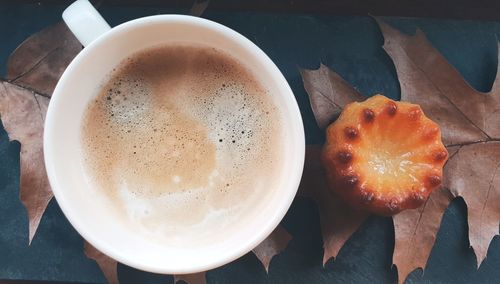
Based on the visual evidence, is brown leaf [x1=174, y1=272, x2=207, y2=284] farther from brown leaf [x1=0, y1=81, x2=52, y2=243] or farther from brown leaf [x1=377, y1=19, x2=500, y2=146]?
brown leaf [x1=377, y1=19, x2=500, y2=146]

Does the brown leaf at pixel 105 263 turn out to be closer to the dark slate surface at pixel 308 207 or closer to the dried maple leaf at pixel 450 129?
the dark slate surface at pixel 308 207

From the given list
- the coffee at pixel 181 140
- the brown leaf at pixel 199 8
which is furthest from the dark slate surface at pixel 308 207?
the coffee at pixel 181 140

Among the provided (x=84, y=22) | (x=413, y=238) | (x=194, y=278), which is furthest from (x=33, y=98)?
(x=413, y=238)

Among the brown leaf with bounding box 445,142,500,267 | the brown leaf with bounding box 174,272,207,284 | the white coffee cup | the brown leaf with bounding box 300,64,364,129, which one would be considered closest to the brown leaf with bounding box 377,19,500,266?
the brown leaf with bounding box 445,142,500,267

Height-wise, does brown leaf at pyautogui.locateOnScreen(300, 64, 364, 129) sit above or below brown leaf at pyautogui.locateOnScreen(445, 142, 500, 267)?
above

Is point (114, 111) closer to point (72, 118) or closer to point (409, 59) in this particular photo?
point (72, 118)
